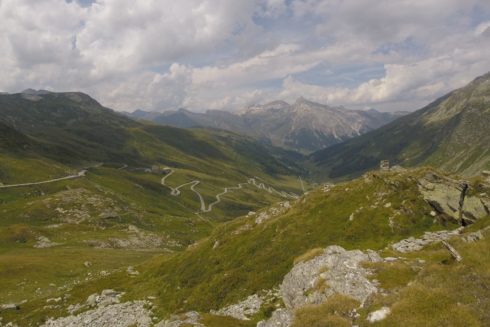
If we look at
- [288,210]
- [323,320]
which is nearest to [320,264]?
[323,320]

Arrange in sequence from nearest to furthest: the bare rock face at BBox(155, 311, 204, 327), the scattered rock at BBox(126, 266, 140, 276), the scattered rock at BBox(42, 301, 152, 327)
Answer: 1. the bare rock face at BBox(155, 311, 204, 327)
2. the scattered rock at BBox(42, 301, 152, 327)
3. the scattered rock at BBox(126, 266, 140, 276)

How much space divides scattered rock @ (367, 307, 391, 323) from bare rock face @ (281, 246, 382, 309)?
3424mm

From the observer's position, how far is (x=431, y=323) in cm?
2152

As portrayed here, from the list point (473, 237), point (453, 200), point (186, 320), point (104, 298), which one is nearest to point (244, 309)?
point (186, 320)

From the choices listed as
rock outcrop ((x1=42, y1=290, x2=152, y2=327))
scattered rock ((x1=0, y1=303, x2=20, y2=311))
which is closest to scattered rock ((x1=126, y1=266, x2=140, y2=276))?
rock outcrop ((x1=42, y1=290, x2=152, y2=327))

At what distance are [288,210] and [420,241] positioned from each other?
25.7m

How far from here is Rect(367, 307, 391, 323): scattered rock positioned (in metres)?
23.8

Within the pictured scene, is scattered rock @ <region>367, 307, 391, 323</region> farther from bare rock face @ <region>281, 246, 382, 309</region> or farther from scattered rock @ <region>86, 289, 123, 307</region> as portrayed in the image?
scattered rock @ <region>86, 289, 123, 307</region>

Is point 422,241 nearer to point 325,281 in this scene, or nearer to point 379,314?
point 325,281

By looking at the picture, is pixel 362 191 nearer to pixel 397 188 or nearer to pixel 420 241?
pixel 397 188

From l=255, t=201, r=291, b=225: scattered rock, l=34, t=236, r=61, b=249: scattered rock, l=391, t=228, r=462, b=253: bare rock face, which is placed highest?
l=391, t=228, r=462, b=253: bare rock face

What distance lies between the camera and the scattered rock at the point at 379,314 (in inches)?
936

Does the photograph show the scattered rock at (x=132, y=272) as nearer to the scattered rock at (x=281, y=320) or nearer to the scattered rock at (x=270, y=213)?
the scattered rock at (x=270, y=213)

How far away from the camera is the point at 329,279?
107 ft
